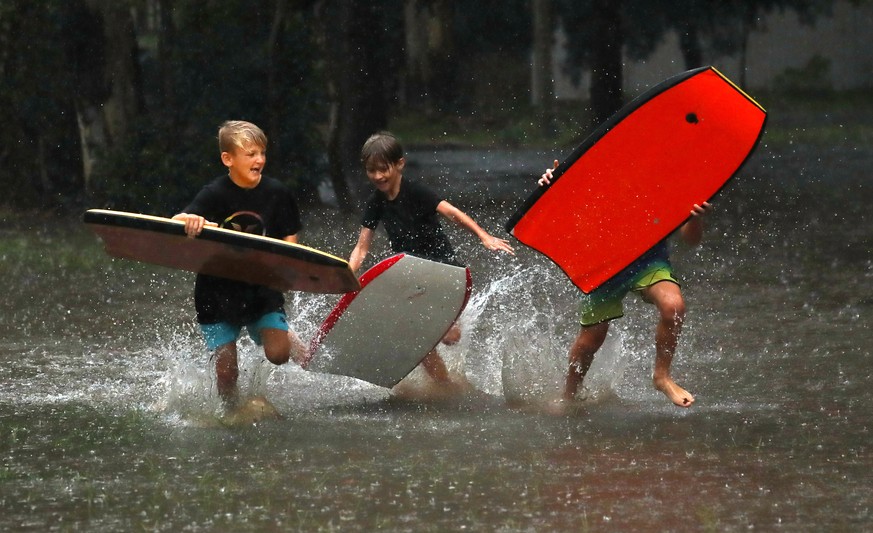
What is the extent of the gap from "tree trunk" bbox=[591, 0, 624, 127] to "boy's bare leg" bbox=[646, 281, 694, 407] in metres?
16.6

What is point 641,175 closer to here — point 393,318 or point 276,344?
point 393,318

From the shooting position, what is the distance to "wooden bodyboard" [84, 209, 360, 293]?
6711 millimetres

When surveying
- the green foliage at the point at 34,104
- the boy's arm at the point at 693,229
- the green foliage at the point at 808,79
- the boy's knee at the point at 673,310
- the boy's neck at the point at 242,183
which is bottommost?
the boy's knee at the point at 673,310

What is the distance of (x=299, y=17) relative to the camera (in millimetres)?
18703

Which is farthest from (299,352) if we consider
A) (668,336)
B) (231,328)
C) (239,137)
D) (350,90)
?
(350,90)

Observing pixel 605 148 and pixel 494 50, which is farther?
pixel 494 50

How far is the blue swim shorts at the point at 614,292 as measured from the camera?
7.23m

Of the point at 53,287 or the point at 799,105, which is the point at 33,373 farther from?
the point at 799,105

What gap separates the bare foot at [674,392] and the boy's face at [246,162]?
6.38 feet

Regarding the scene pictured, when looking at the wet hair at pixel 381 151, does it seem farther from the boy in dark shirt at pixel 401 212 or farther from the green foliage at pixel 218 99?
the green foliage at pixel 218 99

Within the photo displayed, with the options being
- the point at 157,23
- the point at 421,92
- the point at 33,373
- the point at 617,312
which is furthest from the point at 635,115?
the point at 421,92

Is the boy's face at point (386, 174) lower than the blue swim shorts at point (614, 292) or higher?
higher

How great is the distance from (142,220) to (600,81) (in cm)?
1800

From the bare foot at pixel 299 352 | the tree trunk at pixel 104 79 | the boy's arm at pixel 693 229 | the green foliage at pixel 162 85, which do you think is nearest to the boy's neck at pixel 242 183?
the bare foot at pixel 299 352
